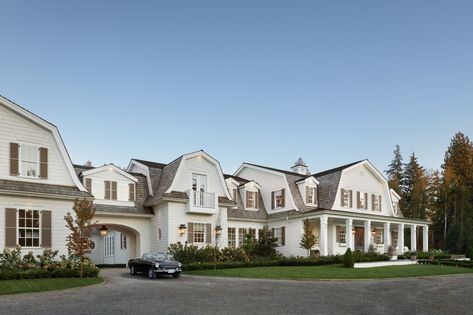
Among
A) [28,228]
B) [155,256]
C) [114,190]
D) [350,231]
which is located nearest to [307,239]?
[350,231]

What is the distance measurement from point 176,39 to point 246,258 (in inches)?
562

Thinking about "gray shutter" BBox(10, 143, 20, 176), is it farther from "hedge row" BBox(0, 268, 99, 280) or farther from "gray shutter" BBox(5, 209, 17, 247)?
"hedge row" BBox(0, 268, 99, 280)

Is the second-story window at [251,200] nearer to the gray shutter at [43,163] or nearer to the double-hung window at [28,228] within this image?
the gray shutter at [43,163]

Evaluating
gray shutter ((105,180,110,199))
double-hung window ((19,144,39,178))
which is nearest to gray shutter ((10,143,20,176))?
double-hung window ((19,144,39,178))

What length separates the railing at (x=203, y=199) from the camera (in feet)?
97.7

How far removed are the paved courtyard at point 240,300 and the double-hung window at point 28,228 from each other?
249 inches

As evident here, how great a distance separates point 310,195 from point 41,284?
23.6 m

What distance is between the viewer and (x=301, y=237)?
33031mm

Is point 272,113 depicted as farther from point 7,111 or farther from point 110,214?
point 7,111

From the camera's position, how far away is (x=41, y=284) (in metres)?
16.8

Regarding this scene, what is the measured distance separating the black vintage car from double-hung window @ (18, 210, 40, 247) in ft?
16.3

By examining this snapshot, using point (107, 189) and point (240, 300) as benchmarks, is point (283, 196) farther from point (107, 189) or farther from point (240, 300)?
point (240, 300)

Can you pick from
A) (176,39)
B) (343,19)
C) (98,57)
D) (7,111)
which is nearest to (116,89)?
(98,57)

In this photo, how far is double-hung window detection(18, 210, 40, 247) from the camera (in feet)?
71.0
